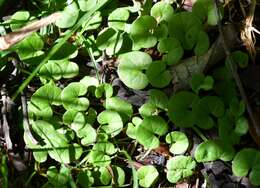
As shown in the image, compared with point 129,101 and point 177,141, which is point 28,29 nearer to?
point 129,101

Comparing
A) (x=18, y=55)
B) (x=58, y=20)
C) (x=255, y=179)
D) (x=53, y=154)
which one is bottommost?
(x=255, y=179)

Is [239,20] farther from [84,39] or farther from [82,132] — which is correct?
[82,132]

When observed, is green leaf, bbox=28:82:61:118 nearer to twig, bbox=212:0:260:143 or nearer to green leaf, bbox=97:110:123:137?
green leaf, bbox=97:110:123:137

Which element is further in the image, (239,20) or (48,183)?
(239,20)

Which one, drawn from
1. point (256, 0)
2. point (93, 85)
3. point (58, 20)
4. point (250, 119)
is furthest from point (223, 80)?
point (58, 20)

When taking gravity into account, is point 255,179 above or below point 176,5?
below

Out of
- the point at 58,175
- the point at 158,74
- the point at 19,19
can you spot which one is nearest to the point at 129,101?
the point at 158,74

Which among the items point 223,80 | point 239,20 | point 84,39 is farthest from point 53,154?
point 239,20
